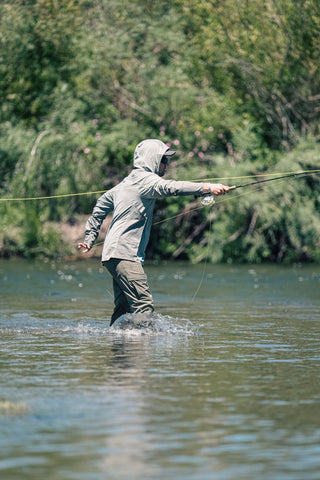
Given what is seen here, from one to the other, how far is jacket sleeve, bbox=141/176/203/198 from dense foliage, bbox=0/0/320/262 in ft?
39.9

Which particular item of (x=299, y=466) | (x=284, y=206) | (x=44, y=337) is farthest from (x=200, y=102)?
(x=299, y=466)

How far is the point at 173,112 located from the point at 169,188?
1504cm

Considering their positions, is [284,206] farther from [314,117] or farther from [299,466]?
[299,466]

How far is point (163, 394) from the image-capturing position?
281 inches

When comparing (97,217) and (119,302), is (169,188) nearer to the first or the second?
(97,217)

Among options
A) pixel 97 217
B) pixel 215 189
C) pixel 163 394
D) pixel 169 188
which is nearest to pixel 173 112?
pixel 97 217

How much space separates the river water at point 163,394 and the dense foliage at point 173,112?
31.2 feet

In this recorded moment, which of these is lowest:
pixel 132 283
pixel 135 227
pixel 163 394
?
pixel 163 394

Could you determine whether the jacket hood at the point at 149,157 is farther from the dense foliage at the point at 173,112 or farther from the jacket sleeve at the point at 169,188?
the dense foliage at the point at 173,112

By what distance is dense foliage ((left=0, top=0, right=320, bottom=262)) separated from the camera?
76.0 ft

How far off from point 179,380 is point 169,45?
1900 centimetres

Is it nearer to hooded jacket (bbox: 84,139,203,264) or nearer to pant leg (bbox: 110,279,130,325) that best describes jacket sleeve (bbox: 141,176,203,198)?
hooded jacket (bbox: 84,139,203,264)

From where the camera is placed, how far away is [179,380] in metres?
7.74

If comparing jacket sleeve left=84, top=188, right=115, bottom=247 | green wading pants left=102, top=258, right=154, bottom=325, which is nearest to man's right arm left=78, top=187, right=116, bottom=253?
jacket sleeve left=84, top=188, right=115, bottom=247
